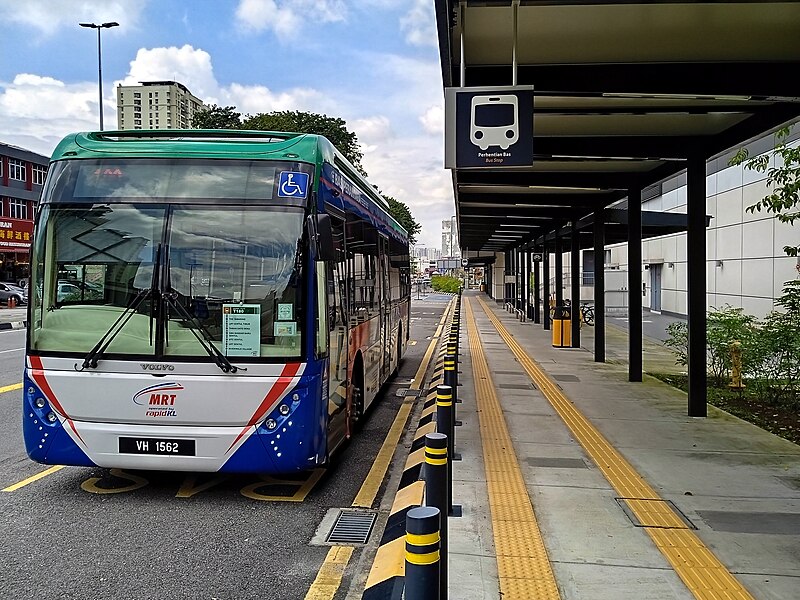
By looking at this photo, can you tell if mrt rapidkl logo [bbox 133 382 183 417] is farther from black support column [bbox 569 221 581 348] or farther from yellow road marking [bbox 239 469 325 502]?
black support column [bbox 569 221 581 348]

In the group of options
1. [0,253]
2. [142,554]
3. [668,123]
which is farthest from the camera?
[0,253]

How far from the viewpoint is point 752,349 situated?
422 inches

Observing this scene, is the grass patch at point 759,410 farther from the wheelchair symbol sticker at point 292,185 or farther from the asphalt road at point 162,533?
the wheelchair symbol sticker at point 292,185

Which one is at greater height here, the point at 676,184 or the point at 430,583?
the point at 676,184

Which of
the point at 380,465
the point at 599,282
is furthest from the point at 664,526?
the point at 599,282

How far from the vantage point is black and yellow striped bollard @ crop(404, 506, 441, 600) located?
2551 millimetres

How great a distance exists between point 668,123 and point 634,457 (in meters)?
4.04

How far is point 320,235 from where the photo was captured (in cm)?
588

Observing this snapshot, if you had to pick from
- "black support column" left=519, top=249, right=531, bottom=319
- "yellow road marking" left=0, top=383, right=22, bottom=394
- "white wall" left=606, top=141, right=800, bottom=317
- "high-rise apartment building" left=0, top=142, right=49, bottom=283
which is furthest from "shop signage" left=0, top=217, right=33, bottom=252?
"white wall" left=606, top=141, right=800, bottom=317

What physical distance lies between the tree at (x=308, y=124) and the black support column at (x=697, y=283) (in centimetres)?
4222

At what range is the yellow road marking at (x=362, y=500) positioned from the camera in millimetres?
4355

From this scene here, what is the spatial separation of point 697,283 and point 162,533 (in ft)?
24.4

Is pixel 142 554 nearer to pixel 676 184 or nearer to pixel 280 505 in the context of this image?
pixel 280 505

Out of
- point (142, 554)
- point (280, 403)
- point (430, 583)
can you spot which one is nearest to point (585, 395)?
point (280, 403)
